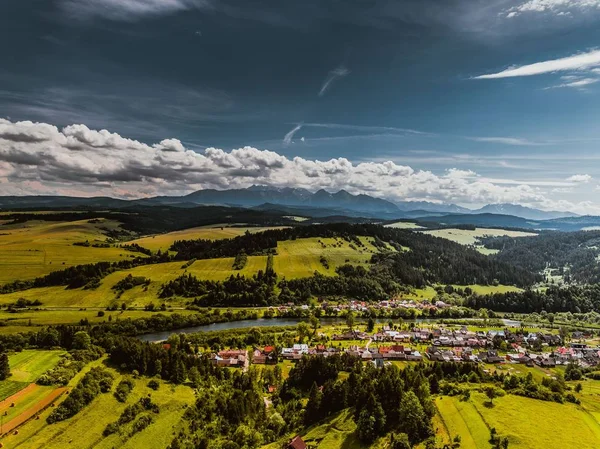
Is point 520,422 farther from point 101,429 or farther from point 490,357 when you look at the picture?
point 101,429

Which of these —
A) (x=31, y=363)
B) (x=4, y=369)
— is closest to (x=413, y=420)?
(x=4, y=369)

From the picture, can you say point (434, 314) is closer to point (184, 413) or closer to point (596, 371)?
point (596, 371)

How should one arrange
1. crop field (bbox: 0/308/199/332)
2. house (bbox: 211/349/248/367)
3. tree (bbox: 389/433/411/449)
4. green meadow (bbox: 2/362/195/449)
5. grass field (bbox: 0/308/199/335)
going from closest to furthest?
tree (bbox: 389/433/411/449), green meadow (bbox: 2/362/195/449), house (bbox: 211/349/248/367), crop field (bbox: 0/308/199/332), grass field (bbox: 0/308/199/335)

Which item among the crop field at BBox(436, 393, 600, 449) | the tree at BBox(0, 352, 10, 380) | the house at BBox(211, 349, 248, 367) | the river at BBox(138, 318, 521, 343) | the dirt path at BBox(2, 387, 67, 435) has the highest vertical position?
the crop field at BBox(436, 393, 600, 449)

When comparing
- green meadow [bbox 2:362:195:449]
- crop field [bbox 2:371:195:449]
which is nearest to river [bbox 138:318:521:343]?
green meadow [bbox 2:362:195:449]

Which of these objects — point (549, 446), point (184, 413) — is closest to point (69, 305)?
point (184, 413)

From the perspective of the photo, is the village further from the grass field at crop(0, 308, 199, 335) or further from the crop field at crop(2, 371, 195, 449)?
the grass field at crop(0, 308, 199, 335)

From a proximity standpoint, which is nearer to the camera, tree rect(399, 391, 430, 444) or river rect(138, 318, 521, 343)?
tree rect(399, 391, 430, 444)
